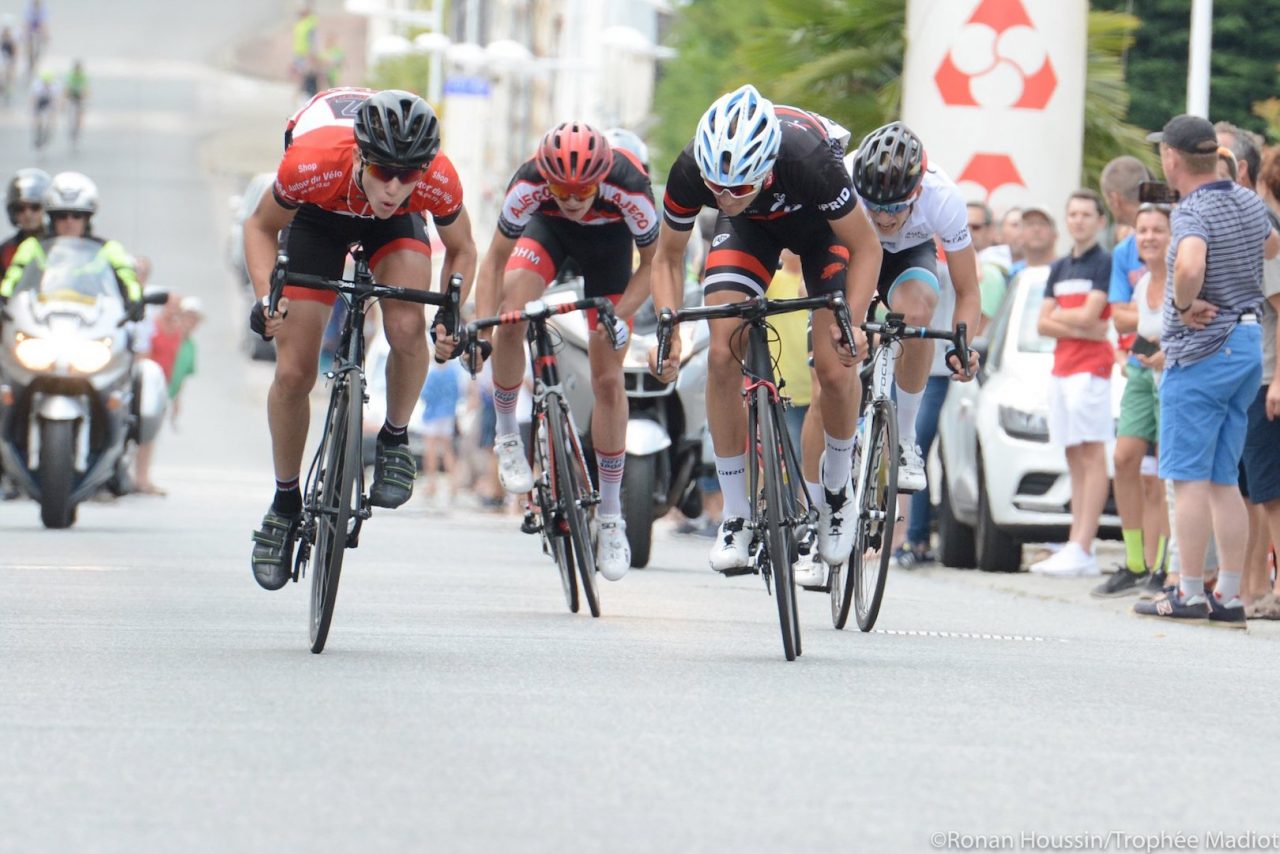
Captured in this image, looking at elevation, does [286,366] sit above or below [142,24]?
below

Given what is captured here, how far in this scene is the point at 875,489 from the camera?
11055 mm

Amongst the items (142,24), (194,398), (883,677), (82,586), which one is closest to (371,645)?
(883,677)

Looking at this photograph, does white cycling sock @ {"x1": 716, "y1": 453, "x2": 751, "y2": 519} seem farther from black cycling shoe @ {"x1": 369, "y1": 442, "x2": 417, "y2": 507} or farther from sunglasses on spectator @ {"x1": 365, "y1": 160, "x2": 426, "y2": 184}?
sunglasses on spectator @ {"x1": 365, "y1": 160, "x2": 426, "y2": 184}

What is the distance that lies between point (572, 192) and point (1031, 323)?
645cm

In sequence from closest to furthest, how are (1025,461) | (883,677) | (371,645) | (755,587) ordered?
(883,677) → (371,645) → (755,587) → (1025,461)

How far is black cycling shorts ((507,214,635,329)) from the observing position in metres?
12.1

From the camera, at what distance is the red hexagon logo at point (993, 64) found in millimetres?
23766

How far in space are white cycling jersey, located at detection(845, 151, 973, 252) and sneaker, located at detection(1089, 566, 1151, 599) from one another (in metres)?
3.53

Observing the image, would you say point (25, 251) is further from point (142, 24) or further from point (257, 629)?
point (142, 24)

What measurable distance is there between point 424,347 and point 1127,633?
11.2ft

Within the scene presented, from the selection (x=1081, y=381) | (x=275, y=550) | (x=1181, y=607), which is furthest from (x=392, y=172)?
(x=1081, y=381)

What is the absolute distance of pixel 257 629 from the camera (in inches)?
414

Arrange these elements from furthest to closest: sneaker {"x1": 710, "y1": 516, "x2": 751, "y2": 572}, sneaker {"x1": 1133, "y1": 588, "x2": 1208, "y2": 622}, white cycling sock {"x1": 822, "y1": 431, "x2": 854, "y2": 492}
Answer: sneaker {"x1": 1133, "y1": 588, "x2": 1208, "y2": 622}
white cycling sock {"x1": 822, "y1": 431, "x2": 854, "y2": 492}
sneaker {"x1": 710, "y1": 516, "x2": 751, "y2": 572}

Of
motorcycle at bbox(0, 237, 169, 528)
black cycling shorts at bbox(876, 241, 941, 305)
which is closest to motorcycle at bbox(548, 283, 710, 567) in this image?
motorcycle at bbox(0, 237, 169, 528)
